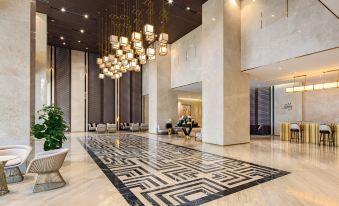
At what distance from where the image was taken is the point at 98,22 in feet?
35.9

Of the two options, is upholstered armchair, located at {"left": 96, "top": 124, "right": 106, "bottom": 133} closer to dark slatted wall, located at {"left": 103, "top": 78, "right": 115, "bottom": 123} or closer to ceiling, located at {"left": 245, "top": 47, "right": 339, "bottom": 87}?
dark slatted wall, located at {"left": 103, "top": 78, "right": 115, "bottom": 123}

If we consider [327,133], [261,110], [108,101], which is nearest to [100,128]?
[108,101]

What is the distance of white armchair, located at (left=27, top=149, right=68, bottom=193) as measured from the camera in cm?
352

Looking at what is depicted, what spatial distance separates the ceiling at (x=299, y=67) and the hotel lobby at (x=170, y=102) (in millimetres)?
54

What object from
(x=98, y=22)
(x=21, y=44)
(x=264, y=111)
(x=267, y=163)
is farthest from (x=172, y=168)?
(x=264, y=111)

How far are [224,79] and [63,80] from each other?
474 inches

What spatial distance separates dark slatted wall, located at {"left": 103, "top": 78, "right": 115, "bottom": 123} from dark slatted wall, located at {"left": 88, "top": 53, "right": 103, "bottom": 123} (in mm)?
377

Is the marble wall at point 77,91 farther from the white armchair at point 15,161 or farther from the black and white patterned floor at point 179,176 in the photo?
the white armchair at point 15,161

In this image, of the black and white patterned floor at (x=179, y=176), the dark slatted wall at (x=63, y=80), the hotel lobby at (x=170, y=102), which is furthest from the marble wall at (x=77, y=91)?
the black and white patterned floor at (x=179, y=176)

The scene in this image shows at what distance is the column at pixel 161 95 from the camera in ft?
46.0

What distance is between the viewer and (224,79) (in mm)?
8688

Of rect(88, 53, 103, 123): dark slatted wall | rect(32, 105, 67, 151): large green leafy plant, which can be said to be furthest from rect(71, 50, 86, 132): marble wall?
rect(32, 105, 67, 151): large green leafy plant

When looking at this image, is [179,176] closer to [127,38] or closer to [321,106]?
[127,38]

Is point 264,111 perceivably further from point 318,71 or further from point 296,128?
point 318,71
